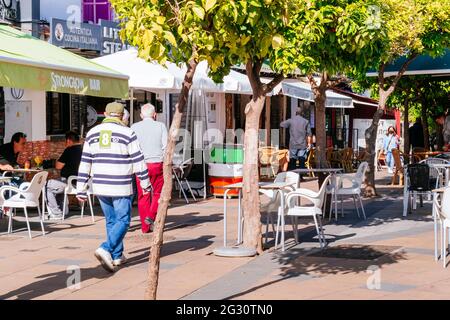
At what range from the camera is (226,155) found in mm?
17375

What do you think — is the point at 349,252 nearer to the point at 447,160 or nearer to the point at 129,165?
the point at 129,165

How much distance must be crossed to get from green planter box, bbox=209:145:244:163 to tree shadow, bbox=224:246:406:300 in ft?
21.9

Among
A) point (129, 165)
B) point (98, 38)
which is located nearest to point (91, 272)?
point (129, 165)

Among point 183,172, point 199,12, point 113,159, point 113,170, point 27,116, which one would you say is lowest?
point 183,172

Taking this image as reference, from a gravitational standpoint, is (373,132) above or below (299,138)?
above

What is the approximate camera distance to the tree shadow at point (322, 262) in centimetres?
897

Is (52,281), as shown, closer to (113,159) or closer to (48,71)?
(113,159)

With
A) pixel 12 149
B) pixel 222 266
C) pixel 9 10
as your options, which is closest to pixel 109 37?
pixel 9 10

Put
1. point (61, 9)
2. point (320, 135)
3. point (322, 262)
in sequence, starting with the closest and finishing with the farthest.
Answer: point (322, 262), point (320, 135), point (61, 9)

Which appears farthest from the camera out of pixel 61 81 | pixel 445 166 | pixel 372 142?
pixel 372 142

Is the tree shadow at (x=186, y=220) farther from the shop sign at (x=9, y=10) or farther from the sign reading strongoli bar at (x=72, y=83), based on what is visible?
the shop sign at (x=9, y=10)

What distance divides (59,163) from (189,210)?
9.15ft

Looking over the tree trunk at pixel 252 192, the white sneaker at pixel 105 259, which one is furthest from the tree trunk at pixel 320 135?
the white sneaker at pixel 105 259

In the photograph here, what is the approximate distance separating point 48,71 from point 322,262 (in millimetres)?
5128
